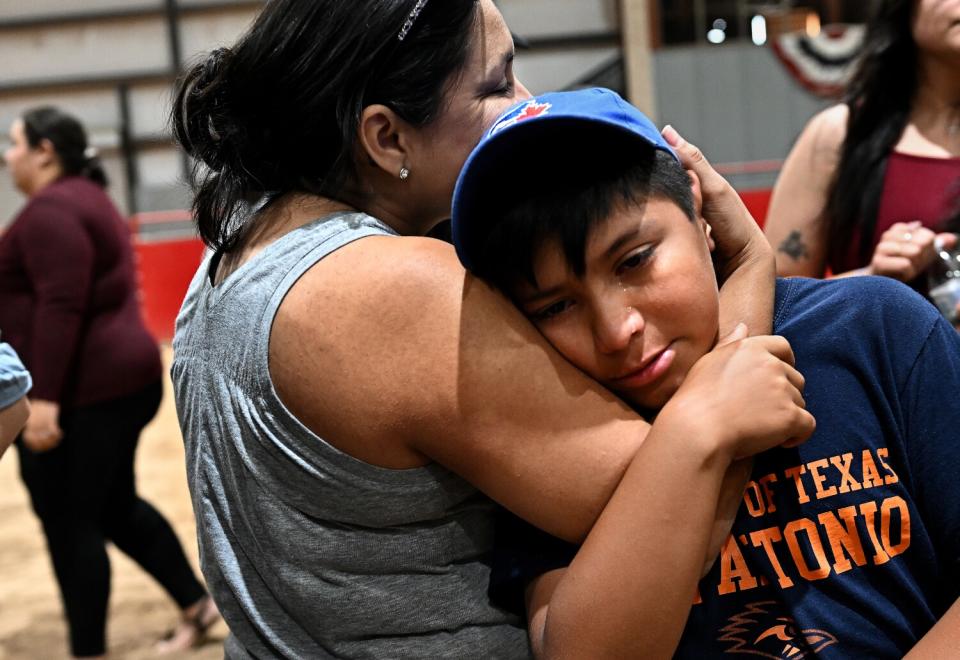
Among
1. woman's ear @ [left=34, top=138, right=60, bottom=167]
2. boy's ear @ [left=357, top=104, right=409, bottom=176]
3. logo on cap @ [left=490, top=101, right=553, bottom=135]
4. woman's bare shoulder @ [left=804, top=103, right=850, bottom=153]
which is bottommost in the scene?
woman's ear @ [left=34, top=138, right=60, bottom=167]

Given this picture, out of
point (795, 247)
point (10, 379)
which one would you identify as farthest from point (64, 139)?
point (795, 247)

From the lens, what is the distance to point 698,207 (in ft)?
3.51

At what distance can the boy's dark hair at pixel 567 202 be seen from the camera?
3.21 feet

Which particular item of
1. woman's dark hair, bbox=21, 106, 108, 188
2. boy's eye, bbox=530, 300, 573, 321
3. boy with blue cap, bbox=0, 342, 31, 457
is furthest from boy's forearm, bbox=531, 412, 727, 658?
woman's dark hair, bbox=21, 106, 108, 188

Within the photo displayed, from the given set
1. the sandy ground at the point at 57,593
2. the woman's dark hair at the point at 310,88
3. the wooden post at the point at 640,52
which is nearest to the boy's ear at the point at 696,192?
the woman's dark hair at the point at 310,88

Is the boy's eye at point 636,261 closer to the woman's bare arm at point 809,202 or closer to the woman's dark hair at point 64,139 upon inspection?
the woman's bare arm at point 809,202

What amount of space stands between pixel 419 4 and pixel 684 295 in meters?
0.38

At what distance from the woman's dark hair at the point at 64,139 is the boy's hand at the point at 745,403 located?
9.49ft

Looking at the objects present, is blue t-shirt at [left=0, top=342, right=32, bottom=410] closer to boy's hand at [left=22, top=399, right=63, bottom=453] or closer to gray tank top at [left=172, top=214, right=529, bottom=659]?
gray tank top at [left=172, top=214, right=529, bottom=659]

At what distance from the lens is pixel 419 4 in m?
1.06

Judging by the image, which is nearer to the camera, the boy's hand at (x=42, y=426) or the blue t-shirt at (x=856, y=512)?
the blue t-shirt at (x=856, y=512)

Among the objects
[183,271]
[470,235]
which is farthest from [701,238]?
[183,271]

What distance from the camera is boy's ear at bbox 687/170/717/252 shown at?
1060 millimetres

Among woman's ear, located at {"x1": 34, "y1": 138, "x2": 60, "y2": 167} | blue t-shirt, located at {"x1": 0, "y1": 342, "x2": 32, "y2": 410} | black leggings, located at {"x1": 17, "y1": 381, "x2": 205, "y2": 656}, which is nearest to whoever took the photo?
blue t-shirt, located at {"x1": 0, "y1": 342, "x2": 32, "y2": 410}
